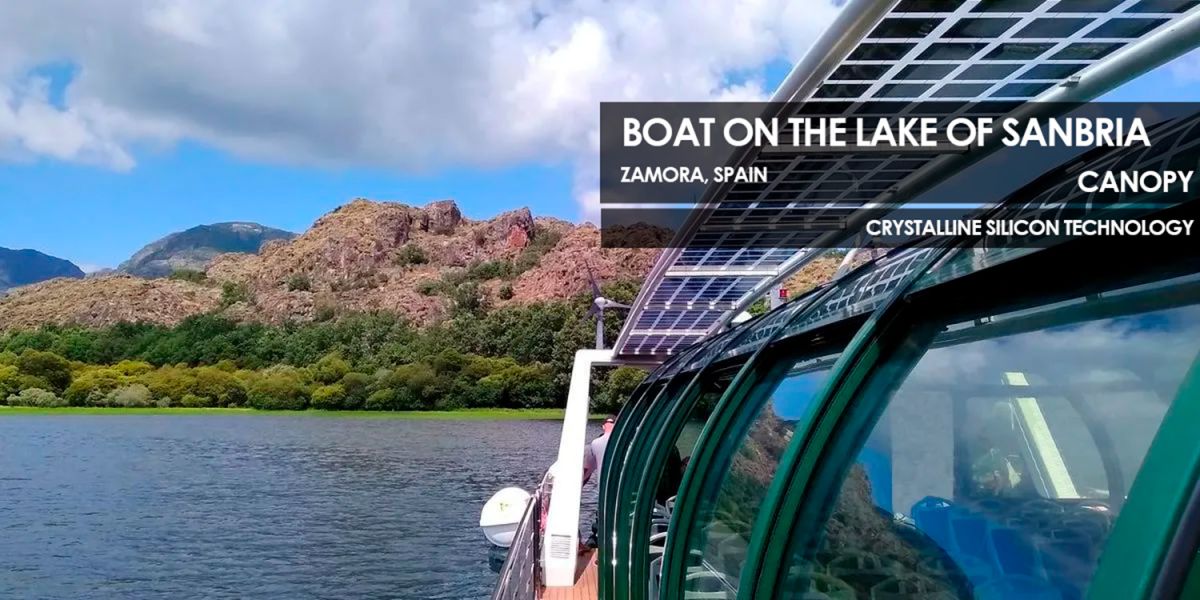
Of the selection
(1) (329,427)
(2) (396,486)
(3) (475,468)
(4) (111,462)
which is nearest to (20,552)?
(2) (396,486)

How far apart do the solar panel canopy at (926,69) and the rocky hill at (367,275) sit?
72.5 m

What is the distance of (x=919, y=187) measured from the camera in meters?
3.34

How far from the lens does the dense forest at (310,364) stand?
69.3m

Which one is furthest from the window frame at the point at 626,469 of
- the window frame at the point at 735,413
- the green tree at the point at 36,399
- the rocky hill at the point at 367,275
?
the green tree at the point at 36,399

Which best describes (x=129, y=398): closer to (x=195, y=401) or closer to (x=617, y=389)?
(x=195, y=401)

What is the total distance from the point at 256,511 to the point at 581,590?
2430cm

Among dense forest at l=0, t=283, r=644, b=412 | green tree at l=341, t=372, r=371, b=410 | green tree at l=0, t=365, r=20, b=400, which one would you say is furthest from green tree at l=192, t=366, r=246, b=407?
green tree at l=0, t=365, r=20, b=400

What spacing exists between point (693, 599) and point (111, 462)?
147 ft

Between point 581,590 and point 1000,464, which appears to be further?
point 581,590

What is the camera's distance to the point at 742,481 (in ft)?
7.90

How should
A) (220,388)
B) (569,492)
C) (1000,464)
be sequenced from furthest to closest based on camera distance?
(220,388), (569,492), (1000,464)

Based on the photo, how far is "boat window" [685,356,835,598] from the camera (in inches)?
83.3

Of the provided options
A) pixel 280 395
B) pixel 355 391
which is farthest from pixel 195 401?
pixel 355 391

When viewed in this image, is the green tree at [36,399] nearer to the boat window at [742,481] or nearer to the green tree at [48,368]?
the green tree at [48,368]
